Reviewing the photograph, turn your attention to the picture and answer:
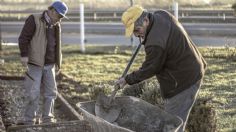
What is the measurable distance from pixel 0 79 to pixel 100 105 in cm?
676

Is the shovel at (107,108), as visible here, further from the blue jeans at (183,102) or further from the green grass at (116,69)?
the green grass at (116,69)

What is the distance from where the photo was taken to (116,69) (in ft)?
48.7

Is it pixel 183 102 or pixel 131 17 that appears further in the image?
pixel 183 102

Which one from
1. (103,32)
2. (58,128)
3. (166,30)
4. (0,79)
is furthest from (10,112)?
(103,32)

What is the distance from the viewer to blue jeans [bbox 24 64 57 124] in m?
8.63

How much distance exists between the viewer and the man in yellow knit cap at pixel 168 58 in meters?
5.85

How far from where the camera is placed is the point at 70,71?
14703 millimetres

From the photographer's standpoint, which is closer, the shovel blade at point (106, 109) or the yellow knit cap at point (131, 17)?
the yellow knit cap at point (131, 17)

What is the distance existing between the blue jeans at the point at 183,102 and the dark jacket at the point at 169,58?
0.06m

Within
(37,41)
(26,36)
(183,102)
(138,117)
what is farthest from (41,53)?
(183,102)

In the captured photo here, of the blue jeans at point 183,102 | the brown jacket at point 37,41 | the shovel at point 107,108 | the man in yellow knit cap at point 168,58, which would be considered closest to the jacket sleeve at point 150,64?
the man in yellow knit cap at point 168,58

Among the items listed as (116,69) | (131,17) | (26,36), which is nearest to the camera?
(131,17)

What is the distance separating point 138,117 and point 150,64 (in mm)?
1075

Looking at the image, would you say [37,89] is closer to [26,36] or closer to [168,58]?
[26,36]
